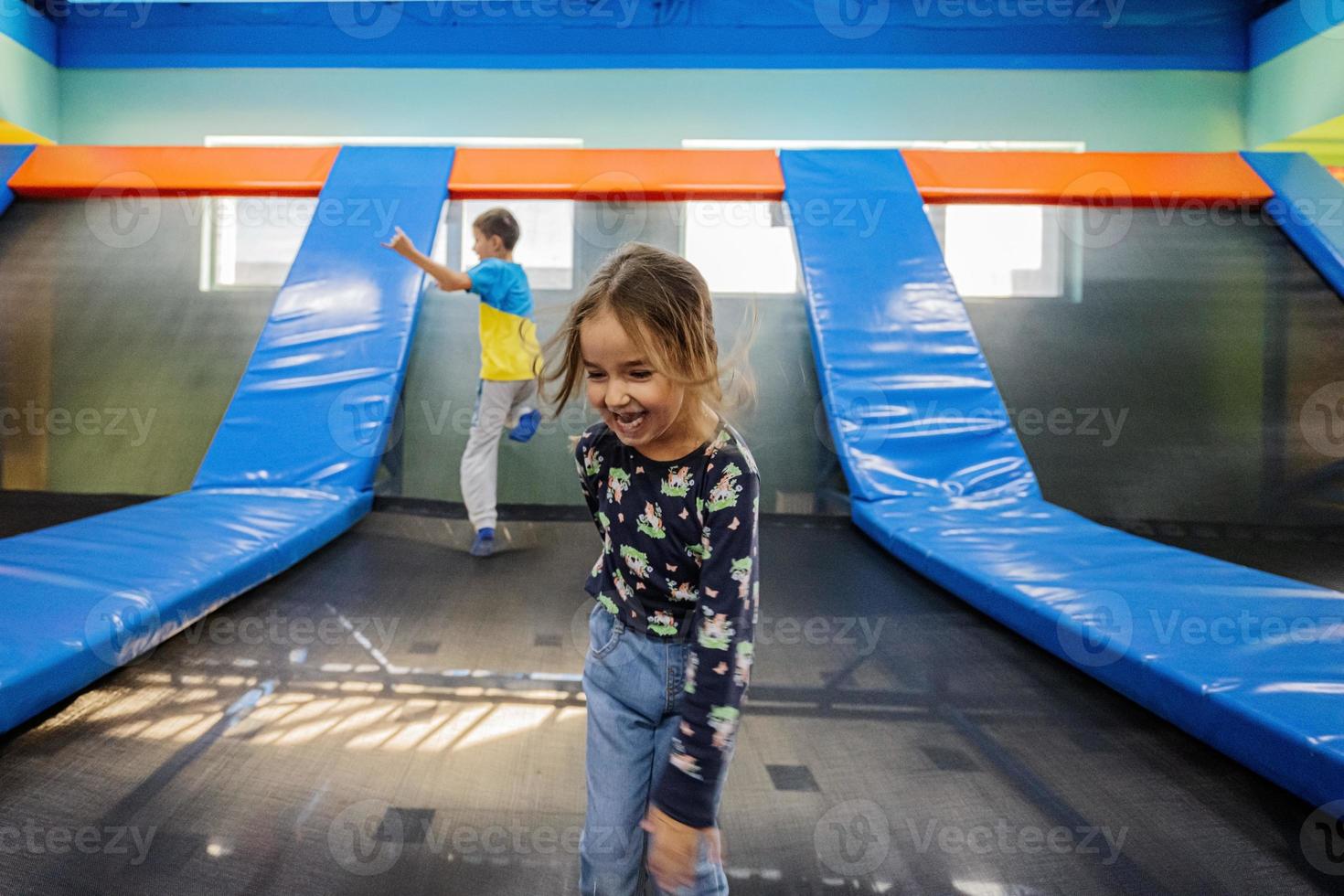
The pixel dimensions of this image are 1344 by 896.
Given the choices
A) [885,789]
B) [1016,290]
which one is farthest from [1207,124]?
[885,789]

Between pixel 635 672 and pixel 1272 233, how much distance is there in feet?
14.3

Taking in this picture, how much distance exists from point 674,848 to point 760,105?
19.5 ft

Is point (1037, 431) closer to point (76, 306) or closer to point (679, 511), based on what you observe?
point (679, 511)

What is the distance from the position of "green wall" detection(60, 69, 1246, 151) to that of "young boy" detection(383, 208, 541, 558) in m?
3.64

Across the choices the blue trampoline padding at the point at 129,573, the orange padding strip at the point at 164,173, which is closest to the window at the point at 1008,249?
the blue trampoline padding at the point at 129,573

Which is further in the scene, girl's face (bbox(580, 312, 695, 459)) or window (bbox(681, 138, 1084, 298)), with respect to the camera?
window (bbox(681, 138, 1084, 298))

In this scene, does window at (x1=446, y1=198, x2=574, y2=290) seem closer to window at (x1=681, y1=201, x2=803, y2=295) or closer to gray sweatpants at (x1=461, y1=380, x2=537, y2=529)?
window at (x1=681, y1=201, x2=803, y2=295)

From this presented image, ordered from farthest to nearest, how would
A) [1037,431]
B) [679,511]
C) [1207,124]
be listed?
1. [1207,124]
2. [1037,431]
3. [679,511]

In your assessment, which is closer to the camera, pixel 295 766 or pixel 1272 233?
pixel 295 766

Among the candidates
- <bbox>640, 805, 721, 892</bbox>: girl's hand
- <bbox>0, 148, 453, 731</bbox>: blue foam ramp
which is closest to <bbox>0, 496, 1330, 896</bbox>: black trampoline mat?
<bbox>0, 148, 453, 731</bbox>: blue foam ramp

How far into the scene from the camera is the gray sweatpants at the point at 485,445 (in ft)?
8.68

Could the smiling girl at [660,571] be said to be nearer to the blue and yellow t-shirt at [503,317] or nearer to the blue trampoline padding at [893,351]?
the blue and yellow t-shirt at [503,317]

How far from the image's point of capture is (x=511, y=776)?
138 centimetres

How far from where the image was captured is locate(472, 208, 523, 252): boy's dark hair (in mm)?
2629
